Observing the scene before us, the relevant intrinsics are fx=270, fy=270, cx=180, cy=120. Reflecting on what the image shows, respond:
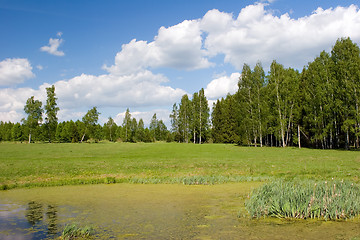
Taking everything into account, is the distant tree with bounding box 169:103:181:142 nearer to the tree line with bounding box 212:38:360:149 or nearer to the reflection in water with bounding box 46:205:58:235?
the tree line with bounding box 212:38:360:149

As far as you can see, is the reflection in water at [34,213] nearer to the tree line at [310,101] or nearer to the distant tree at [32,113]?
the tree line at [310,101]

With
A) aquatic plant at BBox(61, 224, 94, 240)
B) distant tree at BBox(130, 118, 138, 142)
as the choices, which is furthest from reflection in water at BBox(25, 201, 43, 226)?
distant tree at BBox(130, 118, 138, 142)

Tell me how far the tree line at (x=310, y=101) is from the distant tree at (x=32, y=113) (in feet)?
234

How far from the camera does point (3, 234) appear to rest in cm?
902

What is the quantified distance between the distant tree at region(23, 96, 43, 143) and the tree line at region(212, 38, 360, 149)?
71.2m

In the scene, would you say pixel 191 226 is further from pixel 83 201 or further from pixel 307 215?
pixel 83 201

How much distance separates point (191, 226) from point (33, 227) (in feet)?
18.8

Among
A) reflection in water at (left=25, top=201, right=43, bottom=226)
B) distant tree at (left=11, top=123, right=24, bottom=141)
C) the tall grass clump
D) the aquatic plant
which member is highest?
distant tree at (left=11, top=123, right=24, bottom=141)

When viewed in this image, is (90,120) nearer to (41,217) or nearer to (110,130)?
(110,130)

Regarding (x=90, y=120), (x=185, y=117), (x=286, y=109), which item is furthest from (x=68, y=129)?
(x=286, y=109)

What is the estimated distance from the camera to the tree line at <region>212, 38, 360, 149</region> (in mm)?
52469

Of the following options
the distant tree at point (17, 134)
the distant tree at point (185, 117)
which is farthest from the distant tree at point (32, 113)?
the distant tree at point (185, 117)

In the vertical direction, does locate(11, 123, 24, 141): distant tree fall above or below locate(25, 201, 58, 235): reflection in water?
above

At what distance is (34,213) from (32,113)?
97.2 meters
